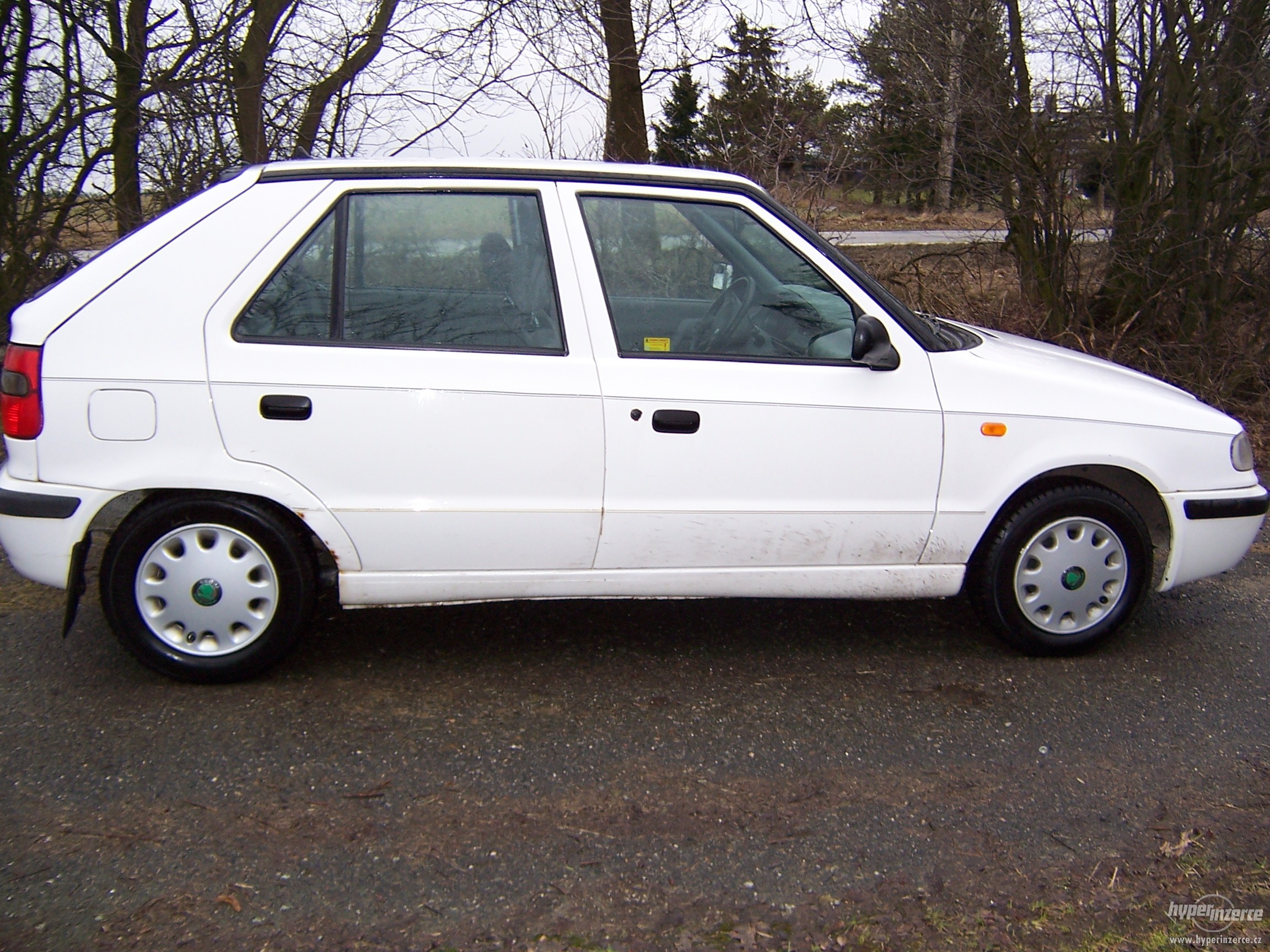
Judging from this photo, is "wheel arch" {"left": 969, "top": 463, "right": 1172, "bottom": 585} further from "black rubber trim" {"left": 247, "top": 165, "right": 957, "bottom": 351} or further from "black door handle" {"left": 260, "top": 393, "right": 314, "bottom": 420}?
"black door handle" {"left": 260, "top": 393, "right": 314, "bottom": 420}

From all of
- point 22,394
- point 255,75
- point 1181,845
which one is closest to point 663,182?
point 22,394

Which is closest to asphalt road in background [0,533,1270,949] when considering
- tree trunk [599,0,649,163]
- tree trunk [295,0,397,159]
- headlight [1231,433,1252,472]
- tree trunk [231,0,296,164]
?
headlight [1231,433,1252,472]

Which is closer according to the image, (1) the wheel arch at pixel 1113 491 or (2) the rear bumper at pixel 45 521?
(2) the rear bumper at pixel 45 521

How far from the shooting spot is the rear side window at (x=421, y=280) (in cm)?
347

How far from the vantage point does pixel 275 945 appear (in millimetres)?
2383

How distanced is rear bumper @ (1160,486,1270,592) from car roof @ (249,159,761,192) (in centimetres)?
196

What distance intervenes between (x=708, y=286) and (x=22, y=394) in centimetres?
226

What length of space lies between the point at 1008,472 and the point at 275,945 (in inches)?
107

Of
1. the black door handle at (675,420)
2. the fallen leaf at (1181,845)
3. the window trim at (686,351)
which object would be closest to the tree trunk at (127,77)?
the window trim at (686,351)

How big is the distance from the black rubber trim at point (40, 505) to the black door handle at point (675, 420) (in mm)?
1844

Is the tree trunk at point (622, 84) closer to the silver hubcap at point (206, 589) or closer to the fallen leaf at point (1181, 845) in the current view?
the silver hubcap at point (206, 589)

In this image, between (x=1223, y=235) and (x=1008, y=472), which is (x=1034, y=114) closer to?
(x=1223, y=235)

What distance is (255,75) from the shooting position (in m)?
8.95

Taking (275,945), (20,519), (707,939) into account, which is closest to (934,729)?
(707,939)
